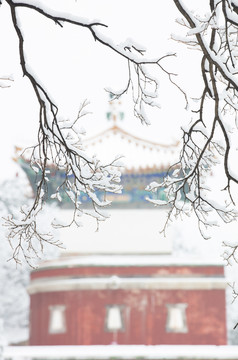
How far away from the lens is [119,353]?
13.1m

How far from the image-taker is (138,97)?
16.9ft

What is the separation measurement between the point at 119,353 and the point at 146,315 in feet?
7.98

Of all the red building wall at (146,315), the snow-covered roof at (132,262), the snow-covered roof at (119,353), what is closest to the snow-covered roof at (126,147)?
the snow-covered roof at (132,262)

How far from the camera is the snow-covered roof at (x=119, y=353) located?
13.1 metres

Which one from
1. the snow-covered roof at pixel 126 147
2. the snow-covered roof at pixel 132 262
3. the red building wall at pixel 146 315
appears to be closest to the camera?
the red building wall at pixel 146 315

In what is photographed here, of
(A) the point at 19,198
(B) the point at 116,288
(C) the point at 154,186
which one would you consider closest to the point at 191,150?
(C) the point at 154,186

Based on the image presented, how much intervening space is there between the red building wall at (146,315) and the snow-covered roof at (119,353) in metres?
1.93

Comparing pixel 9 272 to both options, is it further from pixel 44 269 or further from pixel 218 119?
pixel 218 119

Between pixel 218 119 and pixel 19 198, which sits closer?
pixel 218 119

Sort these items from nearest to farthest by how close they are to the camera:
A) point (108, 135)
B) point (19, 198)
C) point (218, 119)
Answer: point (218, 119), point (108, 135), point (19, 198)

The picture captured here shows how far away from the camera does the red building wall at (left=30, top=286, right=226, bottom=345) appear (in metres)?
15.3

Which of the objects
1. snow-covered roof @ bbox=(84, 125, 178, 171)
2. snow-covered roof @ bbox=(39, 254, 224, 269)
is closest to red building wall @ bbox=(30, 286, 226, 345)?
snow-covered roof @ bbox=(39, 254, 224, 269)

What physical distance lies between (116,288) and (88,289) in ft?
2.16

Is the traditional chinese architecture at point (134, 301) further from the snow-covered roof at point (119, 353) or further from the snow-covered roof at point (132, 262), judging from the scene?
the snow-covered roof at point (119, 353)
